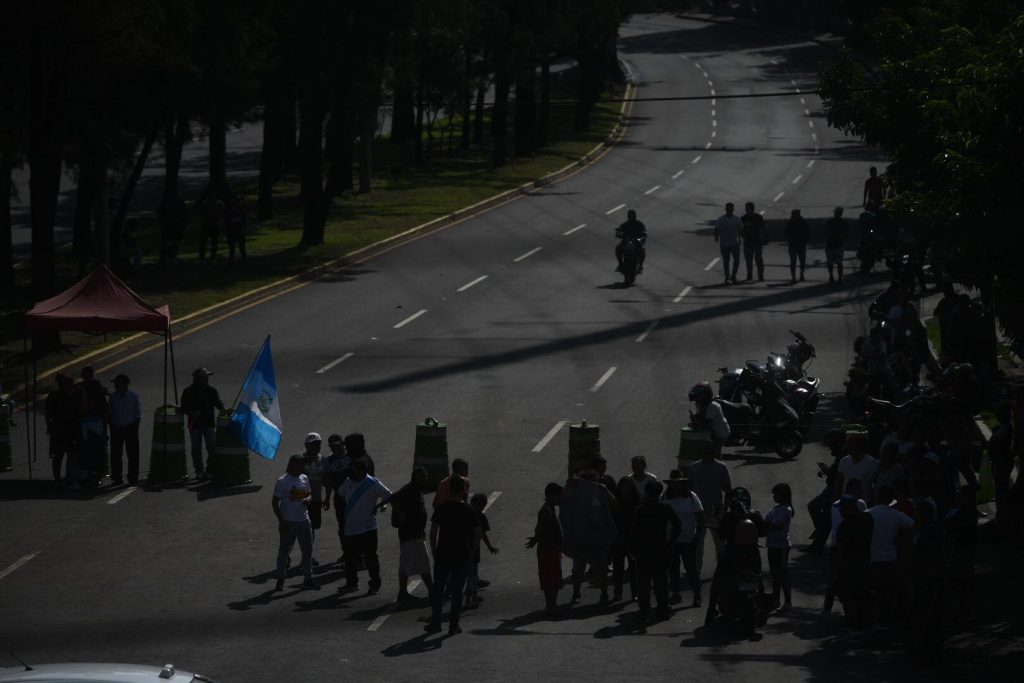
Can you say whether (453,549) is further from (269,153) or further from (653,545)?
(269,153)

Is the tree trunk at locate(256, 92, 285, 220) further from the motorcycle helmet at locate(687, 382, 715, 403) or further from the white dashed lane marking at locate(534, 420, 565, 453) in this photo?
the motorcycle helmet at locate(687, 382, 715, 403)

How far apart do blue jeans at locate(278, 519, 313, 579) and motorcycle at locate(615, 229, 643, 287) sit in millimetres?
20563

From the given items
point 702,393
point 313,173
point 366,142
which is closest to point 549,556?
point 702,393

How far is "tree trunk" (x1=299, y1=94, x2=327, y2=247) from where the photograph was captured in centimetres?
4053

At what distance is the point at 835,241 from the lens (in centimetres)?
3550

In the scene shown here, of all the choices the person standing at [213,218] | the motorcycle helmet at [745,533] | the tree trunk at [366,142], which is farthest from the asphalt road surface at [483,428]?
the tree trunk at [366,142]

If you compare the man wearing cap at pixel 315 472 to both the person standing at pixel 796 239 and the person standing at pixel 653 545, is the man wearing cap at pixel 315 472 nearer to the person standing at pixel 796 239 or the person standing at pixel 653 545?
the person standing at pixel 653 545

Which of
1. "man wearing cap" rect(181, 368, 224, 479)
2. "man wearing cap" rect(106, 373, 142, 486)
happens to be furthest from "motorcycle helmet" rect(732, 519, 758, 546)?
"man wearing cap" rect(106, 373, 142, 486)

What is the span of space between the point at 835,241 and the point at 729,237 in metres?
2.41

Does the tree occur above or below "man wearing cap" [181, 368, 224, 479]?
above

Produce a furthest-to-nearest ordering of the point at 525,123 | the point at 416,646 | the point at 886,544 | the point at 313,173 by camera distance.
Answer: the point at 525,123
the point at 313,173
the point at 886,544
the point at 416,646

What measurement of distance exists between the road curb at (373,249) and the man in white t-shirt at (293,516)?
1245 cm

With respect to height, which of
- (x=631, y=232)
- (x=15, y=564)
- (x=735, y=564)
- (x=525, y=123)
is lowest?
(x=15, y=564)

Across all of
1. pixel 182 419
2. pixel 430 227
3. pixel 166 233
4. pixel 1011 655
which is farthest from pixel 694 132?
pixel 1011 655
